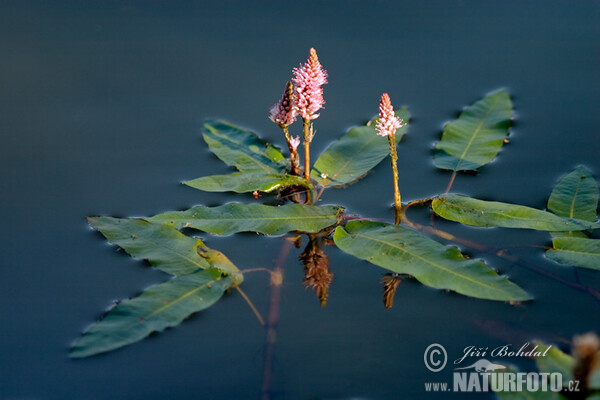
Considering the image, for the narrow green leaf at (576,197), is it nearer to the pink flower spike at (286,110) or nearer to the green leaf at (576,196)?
the green leaf at (576,196)

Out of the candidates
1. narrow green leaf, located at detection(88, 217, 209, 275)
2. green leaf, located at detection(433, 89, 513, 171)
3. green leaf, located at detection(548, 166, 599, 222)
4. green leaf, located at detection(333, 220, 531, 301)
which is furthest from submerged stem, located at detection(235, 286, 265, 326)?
green leaf, located at detection(548, 166, 599, 222)

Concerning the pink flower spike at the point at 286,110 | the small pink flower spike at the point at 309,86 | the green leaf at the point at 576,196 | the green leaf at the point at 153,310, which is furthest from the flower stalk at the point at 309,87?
the green leaf at the point at 576,196

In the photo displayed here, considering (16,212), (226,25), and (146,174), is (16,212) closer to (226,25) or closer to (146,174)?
(146,174)

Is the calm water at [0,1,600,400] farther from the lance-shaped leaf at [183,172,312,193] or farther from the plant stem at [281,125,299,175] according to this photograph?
the plant stem at [281,125,299,175]

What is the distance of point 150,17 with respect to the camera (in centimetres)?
452

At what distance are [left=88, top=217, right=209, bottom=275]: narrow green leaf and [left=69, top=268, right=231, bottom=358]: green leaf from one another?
0.10 meters

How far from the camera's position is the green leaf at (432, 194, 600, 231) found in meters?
2.82

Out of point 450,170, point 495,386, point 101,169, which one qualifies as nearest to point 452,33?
point 450,170

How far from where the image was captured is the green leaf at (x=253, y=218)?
2932 millimetres

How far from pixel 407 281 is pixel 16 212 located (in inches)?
79.5

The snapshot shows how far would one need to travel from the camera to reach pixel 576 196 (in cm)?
306

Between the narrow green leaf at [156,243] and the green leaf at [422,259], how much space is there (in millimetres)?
668

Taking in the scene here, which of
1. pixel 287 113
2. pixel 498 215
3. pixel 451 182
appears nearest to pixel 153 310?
pixel 287 113

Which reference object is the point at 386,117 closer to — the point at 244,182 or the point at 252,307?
the point at 244,182
